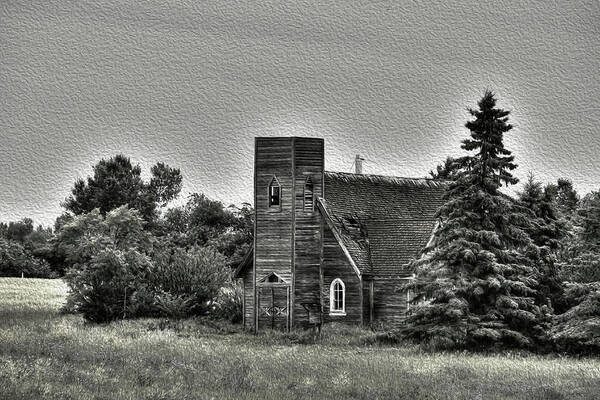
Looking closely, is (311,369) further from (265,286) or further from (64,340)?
(265,286)

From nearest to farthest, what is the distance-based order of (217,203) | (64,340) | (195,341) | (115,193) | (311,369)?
(311,369), (64,340), (195,341), (217,203), (115,193)

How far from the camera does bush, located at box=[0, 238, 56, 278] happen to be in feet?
289

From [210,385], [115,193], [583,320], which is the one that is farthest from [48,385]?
[115,193]

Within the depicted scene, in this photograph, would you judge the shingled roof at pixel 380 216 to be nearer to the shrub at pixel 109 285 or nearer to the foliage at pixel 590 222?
the shrub at pixel 109 285

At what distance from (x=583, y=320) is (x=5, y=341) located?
1755cm

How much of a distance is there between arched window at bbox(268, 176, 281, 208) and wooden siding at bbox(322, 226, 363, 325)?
2.66 meters

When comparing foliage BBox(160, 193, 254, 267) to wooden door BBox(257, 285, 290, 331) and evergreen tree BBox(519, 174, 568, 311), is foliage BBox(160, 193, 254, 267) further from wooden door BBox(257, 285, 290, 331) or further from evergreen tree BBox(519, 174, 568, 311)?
evergreen tree BBox(519, 174, 568, 311)

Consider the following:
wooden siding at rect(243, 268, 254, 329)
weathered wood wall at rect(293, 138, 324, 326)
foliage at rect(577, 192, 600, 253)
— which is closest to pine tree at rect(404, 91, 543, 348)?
foliage at rect(577, 192, 600, 253)

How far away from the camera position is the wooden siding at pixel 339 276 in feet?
127

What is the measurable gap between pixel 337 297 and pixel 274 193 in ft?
19.1

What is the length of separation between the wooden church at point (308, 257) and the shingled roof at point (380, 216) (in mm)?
76

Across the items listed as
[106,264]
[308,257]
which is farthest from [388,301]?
[106,264]

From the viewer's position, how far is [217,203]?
265ft

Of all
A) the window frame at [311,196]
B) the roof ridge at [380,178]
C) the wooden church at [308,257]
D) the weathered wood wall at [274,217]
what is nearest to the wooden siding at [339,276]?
→ the wooden church at [308,257]
